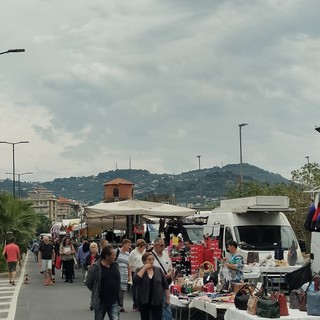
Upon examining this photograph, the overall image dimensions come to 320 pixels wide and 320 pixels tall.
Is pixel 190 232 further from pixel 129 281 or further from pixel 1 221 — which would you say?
pixel 1 221

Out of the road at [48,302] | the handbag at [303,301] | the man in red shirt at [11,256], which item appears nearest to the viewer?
the handbag at [303,301]

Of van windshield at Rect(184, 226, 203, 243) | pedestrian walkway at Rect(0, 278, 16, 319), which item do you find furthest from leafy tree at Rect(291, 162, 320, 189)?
pedestrian walkway at Rect(0, 278, 16, 319)

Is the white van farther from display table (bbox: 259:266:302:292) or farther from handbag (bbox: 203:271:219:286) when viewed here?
handbag (bbox: 203:271:219:286)

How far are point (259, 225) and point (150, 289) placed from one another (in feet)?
32.8

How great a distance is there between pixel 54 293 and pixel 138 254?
253 inches

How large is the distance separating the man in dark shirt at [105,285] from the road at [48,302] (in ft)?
7.98

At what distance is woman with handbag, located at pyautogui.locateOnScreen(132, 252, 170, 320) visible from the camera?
10.7 m

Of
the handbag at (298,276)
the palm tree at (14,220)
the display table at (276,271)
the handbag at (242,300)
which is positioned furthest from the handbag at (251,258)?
the palm tree at (14,220)

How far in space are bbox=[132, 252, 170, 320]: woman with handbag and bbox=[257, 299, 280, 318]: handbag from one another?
5.88 feet

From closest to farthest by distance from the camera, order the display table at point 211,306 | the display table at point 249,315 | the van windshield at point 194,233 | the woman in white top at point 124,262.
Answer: the display table at point 249,315, the display table at point 211,306, the woman in white top at point 124,262, the van windshield at point 194,233

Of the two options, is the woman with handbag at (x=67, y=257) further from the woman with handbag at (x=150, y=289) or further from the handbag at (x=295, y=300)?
the handbag at (x=295, y=300)

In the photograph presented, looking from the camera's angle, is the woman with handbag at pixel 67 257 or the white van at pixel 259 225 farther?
the woman with handbag at pixel 67 257

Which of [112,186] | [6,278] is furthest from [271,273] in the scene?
[112,186]

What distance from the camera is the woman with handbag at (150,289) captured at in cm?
1073
